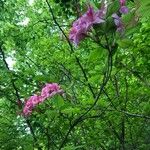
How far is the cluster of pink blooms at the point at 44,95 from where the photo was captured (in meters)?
3.14

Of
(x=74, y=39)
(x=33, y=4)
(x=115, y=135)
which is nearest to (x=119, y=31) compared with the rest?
(x=74, y=39)

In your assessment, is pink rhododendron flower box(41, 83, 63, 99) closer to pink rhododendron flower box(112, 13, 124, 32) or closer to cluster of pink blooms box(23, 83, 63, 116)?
cluster of pink blooms box(23, 83, 63, 116)

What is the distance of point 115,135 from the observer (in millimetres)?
5453

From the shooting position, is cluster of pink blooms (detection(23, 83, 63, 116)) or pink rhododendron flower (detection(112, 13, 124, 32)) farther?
cluster of pink blooms (detection(23, 83, 63, 116))

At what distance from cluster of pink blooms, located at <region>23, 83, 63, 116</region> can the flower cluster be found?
1.45 metres

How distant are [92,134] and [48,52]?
3.72 metres

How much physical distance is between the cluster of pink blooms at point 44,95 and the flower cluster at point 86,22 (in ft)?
4.76

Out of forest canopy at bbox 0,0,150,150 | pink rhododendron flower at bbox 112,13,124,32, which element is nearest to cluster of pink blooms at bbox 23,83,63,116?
forest canopy at bbox 0,0,150,150

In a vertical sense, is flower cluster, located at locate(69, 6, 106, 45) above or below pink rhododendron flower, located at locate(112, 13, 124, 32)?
above

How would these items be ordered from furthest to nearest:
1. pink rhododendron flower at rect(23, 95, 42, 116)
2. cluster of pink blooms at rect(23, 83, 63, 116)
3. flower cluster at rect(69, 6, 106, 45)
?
pink rhododendron flower at rect(23, 95, 42, 116)
cluster of pink blooms at rect(23, 83, 63, 116)
flower cluster at rect(69, 6, 106, 45)

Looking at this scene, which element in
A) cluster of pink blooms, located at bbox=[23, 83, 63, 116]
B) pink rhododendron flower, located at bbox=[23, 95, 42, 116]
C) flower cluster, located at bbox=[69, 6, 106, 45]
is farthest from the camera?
pink rhododendron flower, located at bbox=[23, 95, 42, 116]

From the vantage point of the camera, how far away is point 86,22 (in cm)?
146

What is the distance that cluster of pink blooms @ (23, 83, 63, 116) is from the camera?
10.3 feet

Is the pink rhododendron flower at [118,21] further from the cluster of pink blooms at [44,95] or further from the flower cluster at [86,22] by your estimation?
the cluster of pink blooms at [44,95]
